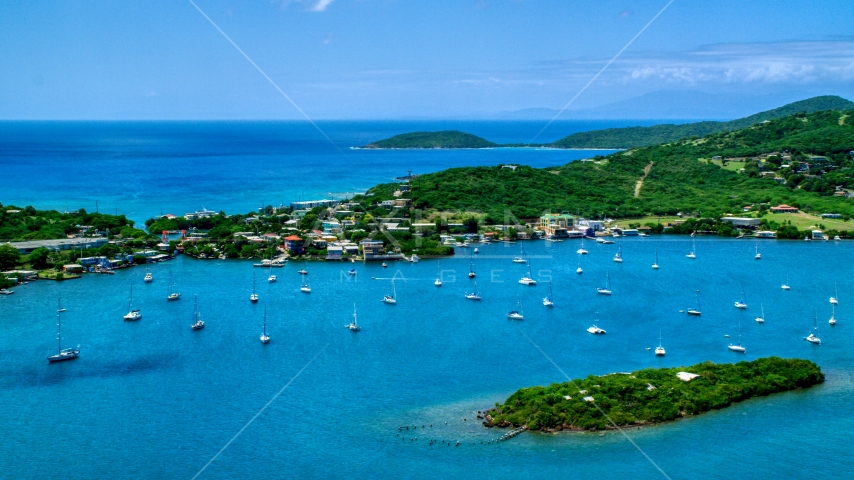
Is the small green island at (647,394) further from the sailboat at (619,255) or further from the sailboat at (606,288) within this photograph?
the sailboat at (619,255)

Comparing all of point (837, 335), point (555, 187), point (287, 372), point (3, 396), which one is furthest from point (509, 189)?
point (3, 396)

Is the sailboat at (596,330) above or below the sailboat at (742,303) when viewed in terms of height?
below

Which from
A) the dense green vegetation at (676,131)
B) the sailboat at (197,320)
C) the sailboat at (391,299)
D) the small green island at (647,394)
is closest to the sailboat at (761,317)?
the small green island at (647,394)

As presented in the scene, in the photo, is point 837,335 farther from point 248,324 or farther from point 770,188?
point 770,188

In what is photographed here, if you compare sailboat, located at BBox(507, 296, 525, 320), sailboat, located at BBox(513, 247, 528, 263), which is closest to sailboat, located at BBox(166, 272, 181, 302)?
sailboat, located at BBox(507, 296, 525, 320)

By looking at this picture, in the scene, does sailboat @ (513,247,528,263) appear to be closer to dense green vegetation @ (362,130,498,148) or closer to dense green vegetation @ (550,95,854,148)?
dense green vegetation @ (550,95,854,148)
